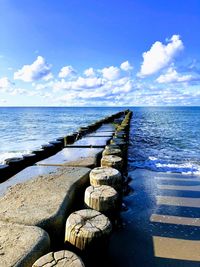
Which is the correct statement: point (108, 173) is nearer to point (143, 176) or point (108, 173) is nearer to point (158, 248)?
point (158, 248)

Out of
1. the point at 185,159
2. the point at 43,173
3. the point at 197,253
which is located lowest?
the point at 185,159

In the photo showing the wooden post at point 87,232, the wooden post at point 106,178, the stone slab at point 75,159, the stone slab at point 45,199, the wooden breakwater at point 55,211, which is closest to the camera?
the wooden breakwater at point 55,211

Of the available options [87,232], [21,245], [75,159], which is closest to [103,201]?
[87,232]

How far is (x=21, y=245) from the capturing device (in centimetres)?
235

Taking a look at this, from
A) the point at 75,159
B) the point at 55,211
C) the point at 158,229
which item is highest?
the point at 55,211

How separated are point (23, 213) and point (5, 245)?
69 cm

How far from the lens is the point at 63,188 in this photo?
386 cm

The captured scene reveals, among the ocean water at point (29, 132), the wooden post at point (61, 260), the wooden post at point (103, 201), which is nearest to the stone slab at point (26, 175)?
the wooden post at point (103, 201)

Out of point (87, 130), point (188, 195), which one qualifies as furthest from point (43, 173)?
point (87, 130)

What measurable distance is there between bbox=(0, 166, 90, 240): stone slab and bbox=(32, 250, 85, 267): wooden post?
35.2 inches

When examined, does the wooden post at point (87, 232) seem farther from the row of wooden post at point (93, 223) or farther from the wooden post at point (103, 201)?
the wooden post at point (103, 201)

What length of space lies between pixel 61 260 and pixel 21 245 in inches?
22.9

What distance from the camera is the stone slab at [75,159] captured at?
216 inches

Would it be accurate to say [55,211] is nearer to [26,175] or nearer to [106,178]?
[106,178]
